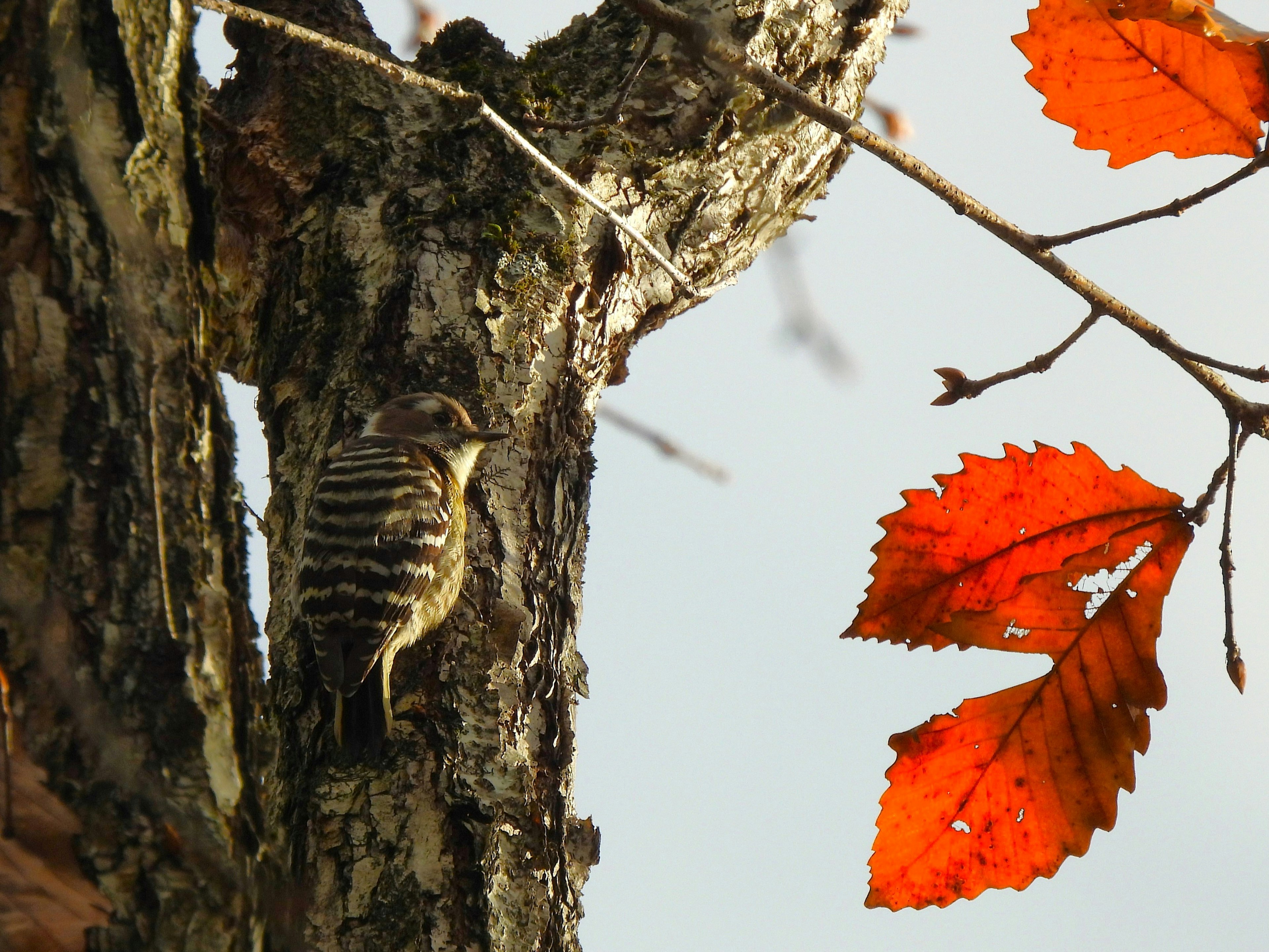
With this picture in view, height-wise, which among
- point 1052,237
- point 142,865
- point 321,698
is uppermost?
point 1052,237

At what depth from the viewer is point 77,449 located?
138 cm

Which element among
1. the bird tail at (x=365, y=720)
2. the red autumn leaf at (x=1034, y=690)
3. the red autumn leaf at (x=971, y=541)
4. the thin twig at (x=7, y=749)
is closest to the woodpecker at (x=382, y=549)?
the bird tail at (x=365, y=720)

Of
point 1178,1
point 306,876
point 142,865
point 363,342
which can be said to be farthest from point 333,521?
point 1178,1

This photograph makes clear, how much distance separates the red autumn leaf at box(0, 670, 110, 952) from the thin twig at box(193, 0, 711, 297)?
3.31 ft

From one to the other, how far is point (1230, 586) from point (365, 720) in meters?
1.76

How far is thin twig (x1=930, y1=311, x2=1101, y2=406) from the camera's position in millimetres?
2375

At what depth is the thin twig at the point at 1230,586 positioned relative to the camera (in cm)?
219

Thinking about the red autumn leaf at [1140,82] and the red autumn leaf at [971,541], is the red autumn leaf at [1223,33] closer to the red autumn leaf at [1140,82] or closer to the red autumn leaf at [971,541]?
the red autumn leaf at [1140,82]

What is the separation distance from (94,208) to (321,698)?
5.26ft

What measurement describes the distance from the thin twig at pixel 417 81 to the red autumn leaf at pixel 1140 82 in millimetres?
843

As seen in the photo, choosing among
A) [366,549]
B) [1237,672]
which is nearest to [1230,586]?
[1237,672]

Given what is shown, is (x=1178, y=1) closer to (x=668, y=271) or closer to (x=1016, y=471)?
(x=1016, y=471)

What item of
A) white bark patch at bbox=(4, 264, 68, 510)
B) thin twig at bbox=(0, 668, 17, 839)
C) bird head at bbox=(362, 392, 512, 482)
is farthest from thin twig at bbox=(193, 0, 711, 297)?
thin twig at bbox=(0, 668, 17, 839)

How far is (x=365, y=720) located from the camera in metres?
2.65
